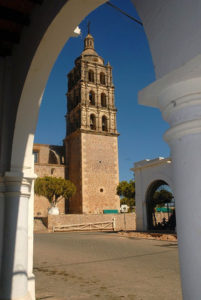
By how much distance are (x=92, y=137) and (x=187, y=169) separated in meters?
30.4

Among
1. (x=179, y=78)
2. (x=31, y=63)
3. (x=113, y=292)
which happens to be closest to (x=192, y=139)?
(x=179, y=78)

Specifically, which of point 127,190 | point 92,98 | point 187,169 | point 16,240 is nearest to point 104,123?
point 92,98

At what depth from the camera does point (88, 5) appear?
255cm

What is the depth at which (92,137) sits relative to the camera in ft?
104

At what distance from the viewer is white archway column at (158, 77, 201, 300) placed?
4.25ft

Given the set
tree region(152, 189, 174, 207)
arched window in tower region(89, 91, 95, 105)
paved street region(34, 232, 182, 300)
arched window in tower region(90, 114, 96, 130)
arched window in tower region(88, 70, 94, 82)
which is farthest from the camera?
arched window in tower region(88, 70, 94, 82)

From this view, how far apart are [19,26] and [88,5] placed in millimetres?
1458

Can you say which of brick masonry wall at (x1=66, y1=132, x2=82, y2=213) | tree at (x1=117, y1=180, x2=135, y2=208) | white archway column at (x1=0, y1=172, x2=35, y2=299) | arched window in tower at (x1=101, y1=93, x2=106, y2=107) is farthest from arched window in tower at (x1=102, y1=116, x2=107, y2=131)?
white archway column at (x1=0, y1=172, x2=35, y2=299)

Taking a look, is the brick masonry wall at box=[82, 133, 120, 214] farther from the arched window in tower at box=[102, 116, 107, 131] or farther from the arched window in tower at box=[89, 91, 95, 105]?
the arched window in tower at box=[89, 91, 95, 105]

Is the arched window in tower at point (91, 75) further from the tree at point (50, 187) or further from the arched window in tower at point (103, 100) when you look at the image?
the tree at point (50, 187)

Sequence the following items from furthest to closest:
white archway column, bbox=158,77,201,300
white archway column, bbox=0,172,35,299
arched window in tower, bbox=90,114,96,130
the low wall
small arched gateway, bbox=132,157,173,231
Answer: arched window in tower, bbox=90,114,96,130 < the low wall < small arched gateway, bbox=132,157,173,231 < white archway column, bbox=0,172,35,299 < white archway column, bbox=158,77,201,300

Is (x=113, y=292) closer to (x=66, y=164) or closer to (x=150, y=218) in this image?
(x=150, y=218)

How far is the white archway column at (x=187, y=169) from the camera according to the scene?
1.29m

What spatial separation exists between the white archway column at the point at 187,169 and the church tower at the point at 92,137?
28.5 m
